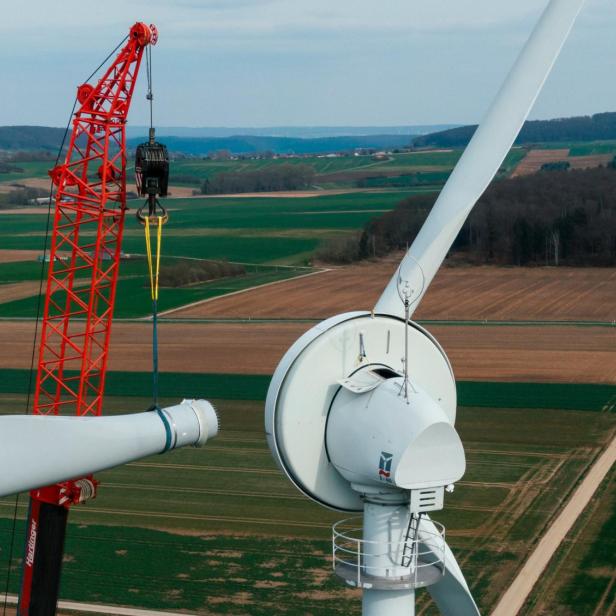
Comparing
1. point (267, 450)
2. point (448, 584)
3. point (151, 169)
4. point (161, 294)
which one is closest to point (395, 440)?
point (448, 584)

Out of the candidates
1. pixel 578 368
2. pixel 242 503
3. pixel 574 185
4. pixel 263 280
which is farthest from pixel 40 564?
pixel 574 185

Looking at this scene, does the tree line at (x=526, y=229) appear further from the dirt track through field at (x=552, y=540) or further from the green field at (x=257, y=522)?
the dirt track through field at (x=552, y=540)

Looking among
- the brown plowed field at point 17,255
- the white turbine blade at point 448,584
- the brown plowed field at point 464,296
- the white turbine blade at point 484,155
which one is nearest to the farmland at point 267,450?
the brown plowed field at point 464,296

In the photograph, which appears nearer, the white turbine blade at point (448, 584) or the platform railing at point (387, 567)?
the platform railing at point (387, 567)

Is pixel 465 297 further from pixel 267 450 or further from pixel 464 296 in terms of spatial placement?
pixel 267 450

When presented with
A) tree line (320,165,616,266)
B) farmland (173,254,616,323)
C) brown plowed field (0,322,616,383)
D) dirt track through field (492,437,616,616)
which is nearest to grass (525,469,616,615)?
dirt track through field (492,437,616,616)

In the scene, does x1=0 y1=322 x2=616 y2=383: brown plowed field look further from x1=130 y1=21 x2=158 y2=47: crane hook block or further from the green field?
x1=130 y1=21 x2=158 y2=47: crane hook block

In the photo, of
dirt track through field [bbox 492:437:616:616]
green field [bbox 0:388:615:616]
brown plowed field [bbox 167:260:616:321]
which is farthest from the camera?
brown plowed field [bbox 167:260:616:321]
